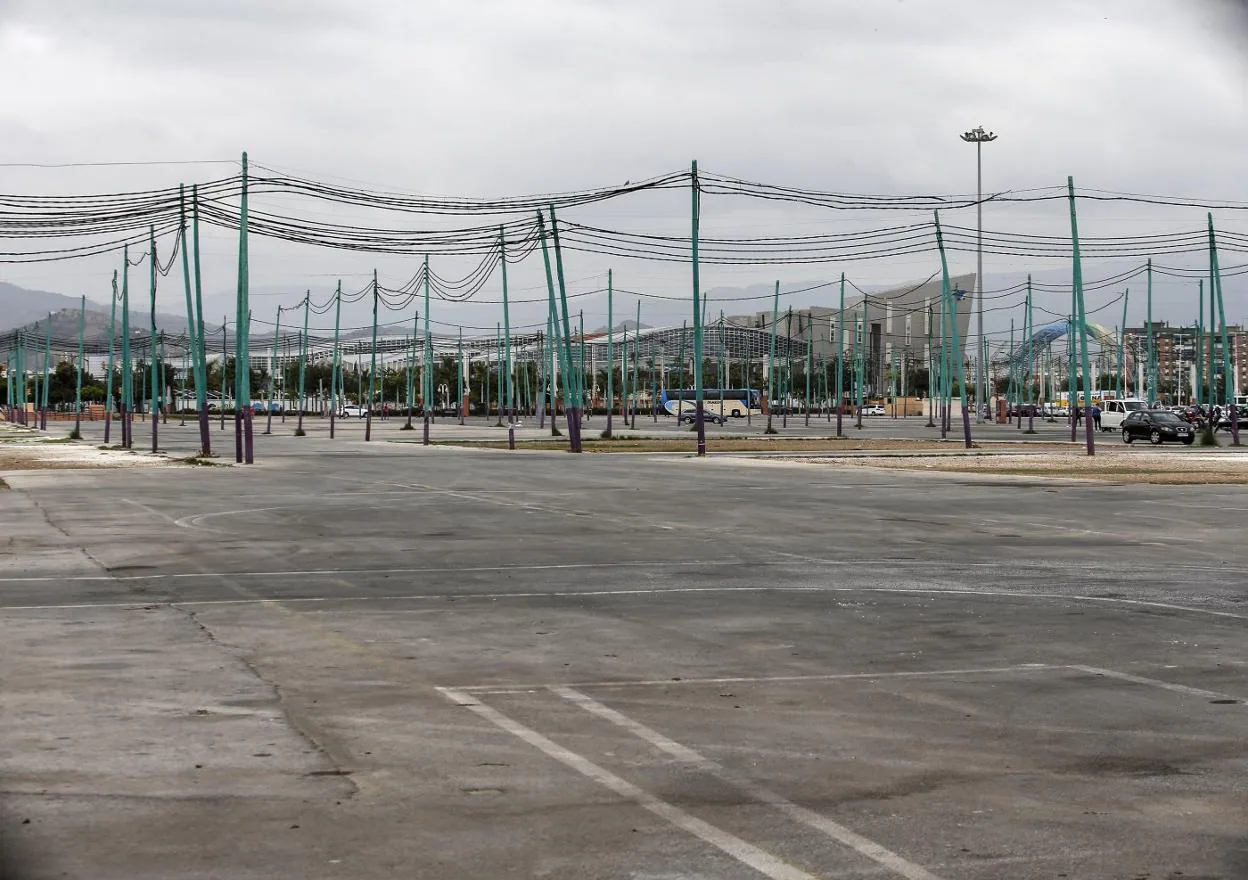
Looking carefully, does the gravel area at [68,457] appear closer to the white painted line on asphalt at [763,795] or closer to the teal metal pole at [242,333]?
the teal metal pole at [242,333]

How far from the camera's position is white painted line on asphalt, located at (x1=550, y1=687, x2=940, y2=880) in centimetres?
643

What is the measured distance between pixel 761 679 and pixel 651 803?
3.64m

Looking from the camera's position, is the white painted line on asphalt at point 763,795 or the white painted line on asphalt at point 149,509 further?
the white painted line on asphalt at point 149,509

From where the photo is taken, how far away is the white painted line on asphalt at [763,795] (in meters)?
6.43

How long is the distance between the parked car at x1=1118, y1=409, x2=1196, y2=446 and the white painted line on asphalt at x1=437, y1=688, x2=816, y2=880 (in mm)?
72767

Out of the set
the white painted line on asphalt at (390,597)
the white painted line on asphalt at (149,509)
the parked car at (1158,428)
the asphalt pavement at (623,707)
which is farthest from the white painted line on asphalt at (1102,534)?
the parked car at (1158,428)

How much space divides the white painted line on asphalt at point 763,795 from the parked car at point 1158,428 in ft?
237

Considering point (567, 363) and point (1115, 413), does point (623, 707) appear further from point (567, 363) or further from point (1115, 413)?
point (1115, 413)

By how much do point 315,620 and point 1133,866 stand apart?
8913 mm

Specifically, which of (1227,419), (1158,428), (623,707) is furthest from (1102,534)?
(1227,419)

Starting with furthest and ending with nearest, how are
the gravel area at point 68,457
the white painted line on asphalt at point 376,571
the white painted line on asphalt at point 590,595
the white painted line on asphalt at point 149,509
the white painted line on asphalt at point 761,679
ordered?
the gravel area at point 68,457 < the white painted line on asphalt at point 149,509 < the white painted line on asphalt at point 376,571 < the white painted line on asphalt at point 590,595 < the white painted line on asphalt at point 761,679

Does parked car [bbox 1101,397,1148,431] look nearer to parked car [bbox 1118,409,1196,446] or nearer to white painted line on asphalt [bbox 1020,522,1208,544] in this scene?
parked car [bbox 1118,409,1196,446]

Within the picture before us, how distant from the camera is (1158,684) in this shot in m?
10.8

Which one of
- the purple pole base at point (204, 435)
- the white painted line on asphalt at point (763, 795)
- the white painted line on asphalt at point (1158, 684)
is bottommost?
the white painted line on asphalt at point (1158, 684)
